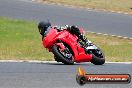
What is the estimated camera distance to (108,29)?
70.4 feet

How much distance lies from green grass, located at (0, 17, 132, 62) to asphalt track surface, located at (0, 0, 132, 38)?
5.06ft

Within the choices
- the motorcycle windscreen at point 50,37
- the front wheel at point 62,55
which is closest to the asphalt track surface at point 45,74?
the front wheel at point 62,55

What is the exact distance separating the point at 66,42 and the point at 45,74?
2180mm

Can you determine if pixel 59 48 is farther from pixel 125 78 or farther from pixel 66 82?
pixel 125 78

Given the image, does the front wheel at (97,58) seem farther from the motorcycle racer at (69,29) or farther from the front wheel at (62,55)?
the front wheel at (62,55)

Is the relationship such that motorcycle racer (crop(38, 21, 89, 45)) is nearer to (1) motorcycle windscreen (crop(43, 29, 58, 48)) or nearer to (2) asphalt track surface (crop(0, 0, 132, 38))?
(1) motorcycle windscreen (crop(43, 29, 58, 48))

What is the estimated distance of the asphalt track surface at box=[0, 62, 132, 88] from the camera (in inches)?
308

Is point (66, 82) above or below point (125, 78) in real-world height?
below

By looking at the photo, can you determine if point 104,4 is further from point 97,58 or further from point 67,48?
point 67,48

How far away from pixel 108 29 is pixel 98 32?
1034 millimetres

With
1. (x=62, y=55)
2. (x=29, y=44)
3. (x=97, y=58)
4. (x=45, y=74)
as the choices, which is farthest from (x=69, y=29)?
(x=29, y=44)

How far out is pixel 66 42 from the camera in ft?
36.2

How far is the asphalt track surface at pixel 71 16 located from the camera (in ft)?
71.5

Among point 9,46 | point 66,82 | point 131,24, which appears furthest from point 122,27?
point 66,82
